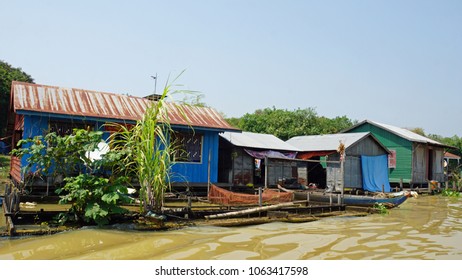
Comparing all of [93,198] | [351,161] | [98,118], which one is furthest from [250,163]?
[93,198]

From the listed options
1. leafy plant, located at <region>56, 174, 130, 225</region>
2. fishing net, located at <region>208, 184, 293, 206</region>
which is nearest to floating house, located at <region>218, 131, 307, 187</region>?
fishing net, located at <region>208, 184, 293, 206</region>

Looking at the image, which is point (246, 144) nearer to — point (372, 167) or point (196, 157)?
point (196, 157)

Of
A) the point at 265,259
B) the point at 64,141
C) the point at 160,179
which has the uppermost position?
the point at 64,141

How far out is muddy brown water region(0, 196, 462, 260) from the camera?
6.72 meters

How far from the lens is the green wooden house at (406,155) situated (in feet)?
79.2

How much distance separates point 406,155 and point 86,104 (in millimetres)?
18047

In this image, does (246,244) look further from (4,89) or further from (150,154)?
(4,89)

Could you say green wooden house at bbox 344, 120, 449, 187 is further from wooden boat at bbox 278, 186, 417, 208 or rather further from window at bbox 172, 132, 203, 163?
window at bbox 172, 132, 203, 163

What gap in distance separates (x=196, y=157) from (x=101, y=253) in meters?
9.35

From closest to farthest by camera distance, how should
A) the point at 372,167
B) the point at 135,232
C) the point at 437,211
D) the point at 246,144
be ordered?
the point at 135,232, the point at 437,211, the point at 246,144, the point at 372,167

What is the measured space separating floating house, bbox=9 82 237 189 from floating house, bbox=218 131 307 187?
1835 mm

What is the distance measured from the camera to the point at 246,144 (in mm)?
18844

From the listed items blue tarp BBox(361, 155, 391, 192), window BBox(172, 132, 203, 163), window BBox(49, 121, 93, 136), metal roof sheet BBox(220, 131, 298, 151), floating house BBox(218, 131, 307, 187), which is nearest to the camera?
window BBox(49, 121, 93, 136)

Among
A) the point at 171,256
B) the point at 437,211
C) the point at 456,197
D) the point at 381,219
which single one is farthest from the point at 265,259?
the point at 456,197
